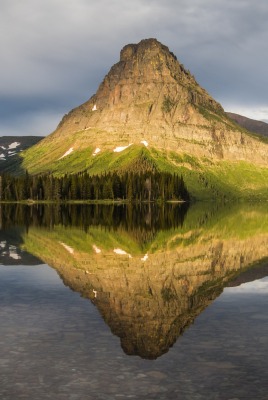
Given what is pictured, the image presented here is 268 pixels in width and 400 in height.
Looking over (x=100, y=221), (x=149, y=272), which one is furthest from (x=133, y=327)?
(x=100, y=221)

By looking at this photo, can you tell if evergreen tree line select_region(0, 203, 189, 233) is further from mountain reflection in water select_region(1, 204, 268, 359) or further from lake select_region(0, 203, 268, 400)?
lake select_region(0, 203, 268, 400)

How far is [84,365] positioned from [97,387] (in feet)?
5.71

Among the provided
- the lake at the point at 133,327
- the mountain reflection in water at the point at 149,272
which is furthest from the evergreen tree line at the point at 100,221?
the lake at the point at 133,327

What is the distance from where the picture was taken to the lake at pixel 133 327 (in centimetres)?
1377

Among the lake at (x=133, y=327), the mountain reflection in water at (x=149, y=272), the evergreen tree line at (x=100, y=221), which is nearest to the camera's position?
the lake at (x=133, y=327)

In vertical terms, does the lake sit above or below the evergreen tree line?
above

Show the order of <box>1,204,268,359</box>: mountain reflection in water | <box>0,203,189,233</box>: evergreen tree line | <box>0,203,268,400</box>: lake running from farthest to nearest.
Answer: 1. <box>0,203,189,233</box>: evergreen tree line
2. <box>1,204,268,359</box>: mountain reflection in water
3. <box>0,203,268,400</box>: lake

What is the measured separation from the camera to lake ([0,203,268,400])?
1377cm

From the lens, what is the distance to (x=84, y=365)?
15195 millimetres

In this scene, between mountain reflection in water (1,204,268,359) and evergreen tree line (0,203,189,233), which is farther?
evergreen tree line (0,203,189,233)

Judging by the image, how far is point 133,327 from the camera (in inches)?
764

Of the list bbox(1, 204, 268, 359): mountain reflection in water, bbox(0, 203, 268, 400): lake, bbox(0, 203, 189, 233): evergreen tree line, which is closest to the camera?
bbox(0, 203, 268, 400): lake

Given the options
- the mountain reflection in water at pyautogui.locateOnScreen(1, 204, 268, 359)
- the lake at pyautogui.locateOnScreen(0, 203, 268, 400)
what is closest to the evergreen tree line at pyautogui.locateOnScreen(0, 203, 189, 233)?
the mountain reflection in water at pyautogui.locateOnScreen(1, 204, 268, 359)

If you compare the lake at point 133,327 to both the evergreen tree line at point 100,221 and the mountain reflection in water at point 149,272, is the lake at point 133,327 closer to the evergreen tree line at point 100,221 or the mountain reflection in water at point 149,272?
the mountain reflection in water at point 149,272
